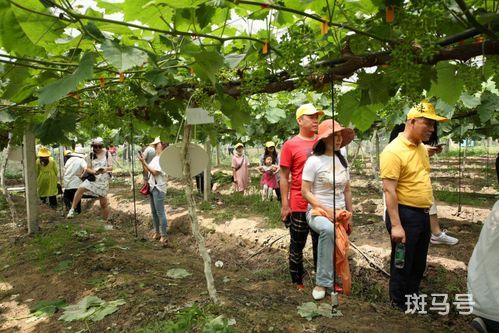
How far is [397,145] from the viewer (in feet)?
9.96

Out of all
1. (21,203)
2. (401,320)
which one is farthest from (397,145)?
(21,203)

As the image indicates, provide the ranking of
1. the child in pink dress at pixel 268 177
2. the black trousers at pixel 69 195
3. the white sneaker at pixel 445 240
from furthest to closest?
the child in pink dress at pixel 268 177
the black trousers at pixel 69 195
the white sneaker at pixel 445 240

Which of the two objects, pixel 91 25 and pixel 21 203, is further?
pixel 21 203

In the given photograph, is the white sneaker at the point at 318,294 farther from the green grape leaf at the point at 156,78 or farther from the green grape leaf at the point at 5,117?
the green grape leaf at the point at 5,117

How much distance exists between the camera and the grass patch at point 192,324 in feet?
8.25

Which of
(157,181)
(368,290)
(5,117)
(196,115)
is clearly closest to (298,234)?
(368,290)

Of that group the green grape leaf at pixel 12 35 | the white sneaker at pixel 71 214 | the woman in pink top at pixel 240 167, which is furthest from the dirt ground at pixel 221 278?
the woman in pink top at pixel 240 167

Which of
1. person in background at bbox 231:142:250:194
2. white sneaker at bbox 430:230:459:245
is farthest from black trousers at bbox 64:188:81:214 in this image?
white sneaker at bbox 430:230:459:245

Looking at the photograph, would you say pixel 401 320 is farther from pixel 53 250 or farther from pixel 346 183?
pixel 53 250

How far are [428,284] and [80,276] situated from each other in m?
3.71

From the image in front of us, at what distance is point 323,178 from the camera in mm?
3227

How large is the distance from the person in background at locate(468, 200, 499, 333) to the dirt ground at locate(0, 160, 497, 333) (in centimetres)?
94

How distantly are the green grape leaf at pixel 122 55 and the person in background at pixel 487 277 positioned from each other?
1.72 meters

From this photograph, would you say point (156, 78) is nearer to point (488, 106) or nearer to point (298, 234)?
point (298, 234)
